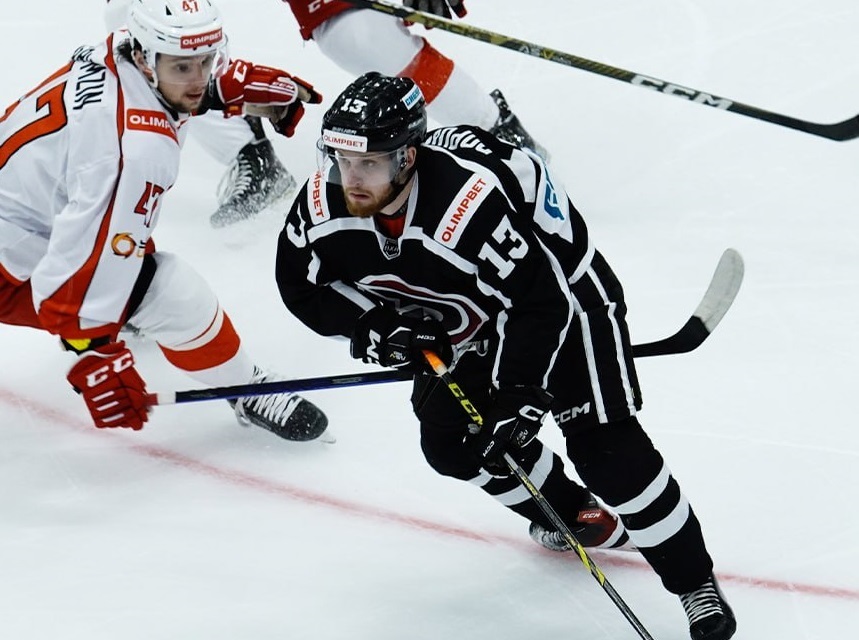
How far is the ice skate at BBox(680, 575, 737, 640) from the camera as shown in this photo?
2619 mm

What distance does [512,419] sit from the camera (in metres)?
2.48

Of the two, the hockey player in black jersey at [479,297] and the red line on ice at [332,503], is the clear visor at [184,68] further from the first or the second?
the red line on ice at [332,503]

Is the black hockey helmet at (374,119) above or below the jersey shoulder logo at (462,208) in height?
above

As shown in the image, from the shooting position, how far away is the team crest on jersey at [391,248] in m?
2.49

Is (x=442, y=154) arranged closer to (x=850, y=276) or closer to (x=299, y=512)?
(x=299, y=512)

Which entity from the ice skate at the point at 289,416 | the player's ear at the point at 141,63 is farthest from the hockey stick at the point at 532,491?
the player's ear at the point at 141,63

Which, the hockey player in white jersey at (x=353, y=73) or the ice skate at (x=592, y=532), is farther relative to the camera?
the hockey player in white jersey at (x=353, y=73)

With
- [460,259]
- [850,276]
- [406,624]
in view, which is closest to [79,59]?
[460,259]

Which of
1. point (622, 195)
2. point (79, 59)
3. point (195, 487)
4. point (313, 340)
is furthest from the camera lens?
point (622, 195)

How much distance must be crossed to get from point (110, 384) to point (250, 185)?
145cm

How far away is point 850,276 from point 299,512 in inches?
74.2

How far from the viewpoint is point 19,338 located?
12.7ft

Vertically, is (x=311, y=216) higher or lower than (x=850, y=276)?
higher

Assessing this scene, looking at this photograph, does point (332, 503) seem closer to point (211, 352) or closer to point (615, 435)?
point (211, 352)
